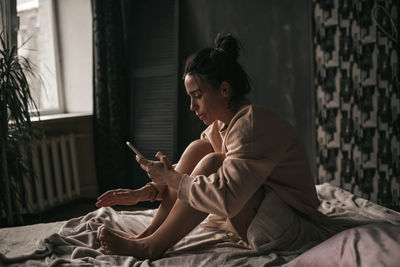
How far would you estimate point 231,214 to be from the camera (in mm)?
1163

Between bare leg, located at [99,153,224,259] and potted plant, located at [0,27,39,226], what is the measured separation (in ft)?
4.41

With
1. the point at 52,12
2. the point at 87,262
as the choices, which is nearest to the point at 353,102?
the point at 87,262

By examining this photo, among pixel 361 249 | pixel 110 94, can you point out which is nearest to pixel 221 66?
pixel 361 249

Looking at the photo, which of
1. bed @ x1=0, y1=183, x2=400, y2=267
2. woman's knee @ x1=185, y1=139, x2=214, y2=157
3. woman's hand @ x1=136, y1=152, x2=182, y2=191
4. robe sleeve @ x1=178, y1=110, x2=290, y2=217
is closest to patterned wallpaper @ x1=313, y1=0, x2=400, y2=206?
bed @ x1=0, y1=183, x2=400, y2=267

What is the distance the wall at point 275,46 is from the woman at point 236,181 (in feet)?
5.09

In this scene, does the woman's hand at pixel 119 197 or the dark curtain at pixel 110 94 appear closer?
the woman's hand at pixel 119 197

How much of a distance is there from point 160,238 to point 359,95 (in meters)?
2.05

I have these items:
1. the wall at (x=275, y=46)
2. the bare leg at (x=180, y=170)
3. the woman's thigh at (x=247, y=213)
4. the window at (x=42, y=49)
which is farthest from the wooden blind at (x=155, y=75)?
the woman's thigh at (x=247, y=213)

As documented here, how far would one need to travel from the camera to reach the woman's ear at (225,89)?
134 cm

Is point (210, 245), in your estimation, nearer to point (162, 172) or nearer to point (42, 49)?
point (162, 172)

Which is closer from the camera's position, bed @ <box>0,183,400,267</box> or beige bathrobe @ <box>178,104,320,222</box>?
bed @ <box>0,183,400,267</box>

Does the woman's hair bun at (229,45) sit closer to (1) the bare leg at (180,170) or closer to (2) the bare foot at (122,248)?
(1) the bare leg at (180,170)

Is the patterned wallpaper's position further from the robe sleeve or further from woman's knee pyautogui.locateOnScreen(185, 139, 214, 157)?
the robe sleeve

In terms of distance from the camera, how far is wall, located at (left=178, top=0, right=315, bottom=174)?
110 inches
